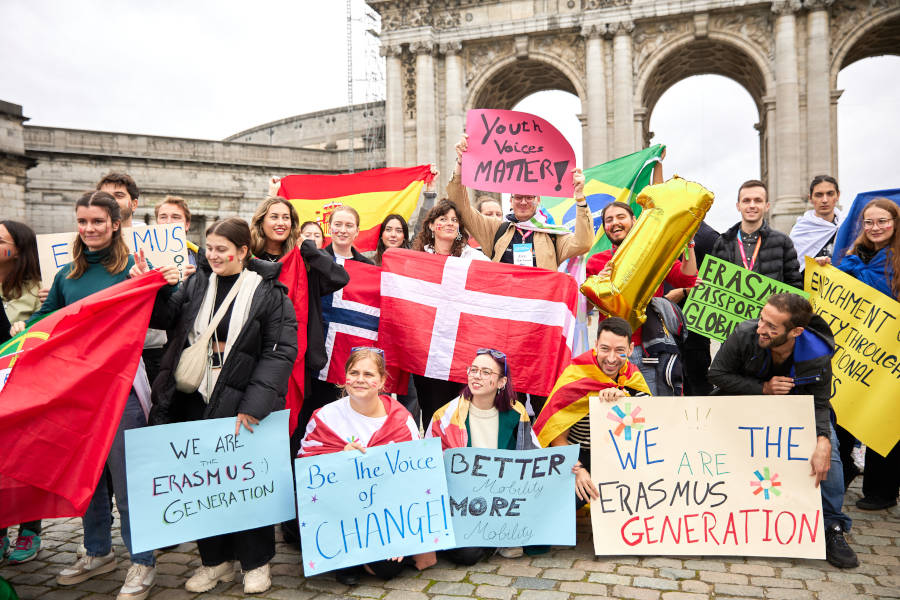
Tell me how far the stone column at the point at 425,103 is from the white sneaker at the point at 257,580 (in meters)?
26.1

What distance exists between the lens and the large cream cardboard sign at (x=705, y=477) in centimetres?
416

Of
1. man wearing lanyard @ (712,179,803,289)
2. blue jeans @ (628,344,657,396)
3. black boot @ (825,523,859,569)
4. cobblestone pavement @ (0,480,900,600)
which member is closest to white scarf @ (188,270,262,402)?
cobblestone pavement @ (0,480,900,600)

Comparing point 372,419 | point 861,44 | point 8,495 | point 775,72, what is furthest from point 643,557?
point 861,44

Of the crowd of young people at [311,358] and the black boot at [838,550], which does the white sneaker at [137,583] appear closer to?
the crowd of young people at [311,358]

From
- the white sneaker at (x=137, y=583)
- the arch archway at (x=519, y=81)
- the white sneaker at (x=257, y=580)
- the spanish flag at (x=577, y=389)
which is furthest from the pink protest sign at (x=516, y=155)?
the arch archway at (x=519, y=81)

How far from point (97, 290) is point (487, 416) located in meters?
2.75

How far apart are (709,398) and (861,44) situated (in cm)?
2993

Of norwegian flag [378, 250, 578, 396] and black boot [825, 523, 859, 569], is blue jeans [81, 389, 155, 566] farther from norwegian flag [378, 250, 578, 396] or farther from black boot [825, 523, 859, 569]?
black boot [825, 523, 859, 569]

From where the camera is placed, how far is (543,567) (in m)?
4.14

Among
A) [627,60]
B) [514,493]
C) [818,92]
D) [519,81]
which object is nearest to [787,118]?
[818,92]

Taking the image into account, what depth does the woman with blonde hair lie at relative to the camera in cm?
479

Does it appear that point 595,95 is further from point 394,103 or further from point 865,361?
point 865,361

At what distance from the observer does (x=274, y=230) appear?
188 inches

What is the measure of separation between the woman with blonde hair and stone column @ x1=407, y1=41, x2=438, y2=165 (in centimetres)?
2460
